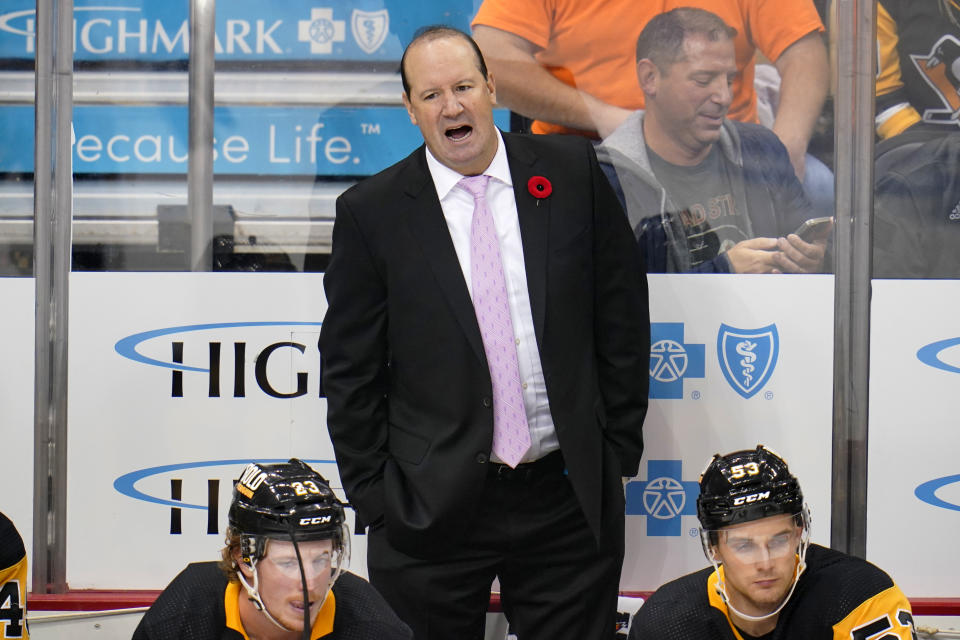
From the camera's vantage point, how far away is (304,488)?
77.7 inches

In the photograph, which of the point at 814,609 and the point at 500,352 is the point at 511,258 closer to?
the point at 500,352

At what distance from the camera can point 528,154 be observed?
7.86 feet

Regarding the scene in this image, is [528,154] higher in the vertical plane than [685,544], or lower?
higher

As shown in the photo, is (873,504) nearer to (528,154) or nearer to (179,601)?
(528,154)

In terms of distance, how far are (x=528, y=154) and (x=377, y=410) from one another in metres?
0.66

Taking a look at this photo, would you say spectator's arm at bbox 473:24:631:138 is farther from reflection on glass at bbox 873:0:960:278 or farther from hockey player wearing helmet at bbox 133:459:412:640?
hockey player wearing helmet at bbox 133:459:412:640

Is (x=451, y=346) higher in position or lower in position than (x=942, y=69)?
lower

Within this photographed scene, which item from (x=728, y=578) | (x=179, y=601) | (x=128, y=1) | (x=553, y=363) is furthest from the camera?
(x=128, y=1)

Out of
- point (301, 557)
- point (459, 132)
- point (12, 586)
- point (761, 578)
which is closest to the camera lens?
point (301, 557)

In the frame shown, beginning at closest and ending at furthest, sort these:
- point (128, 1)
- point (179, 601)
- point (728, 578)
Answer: point (179, 601) → point (728, 578) → point (128, 1)

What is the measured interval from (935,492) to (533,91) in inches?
60.4

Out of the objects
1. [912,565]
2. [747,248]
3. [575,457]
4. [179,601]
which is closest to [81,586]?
[179,601]

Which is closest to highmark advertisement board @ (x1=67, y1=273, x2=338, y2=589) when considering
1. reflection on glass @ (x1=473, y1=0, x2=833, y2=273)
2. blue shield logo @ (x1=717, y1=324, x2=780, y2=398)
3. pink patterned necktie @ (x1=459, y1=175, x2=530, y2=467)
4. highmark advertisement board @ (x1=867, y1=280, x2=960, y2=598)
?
pink patterned necktie @ (x1=459, y1=175, x2=530, y2=467)

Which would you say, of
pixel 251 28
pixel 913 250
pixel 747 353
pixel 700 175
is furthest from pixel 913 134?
pixel 251 28
